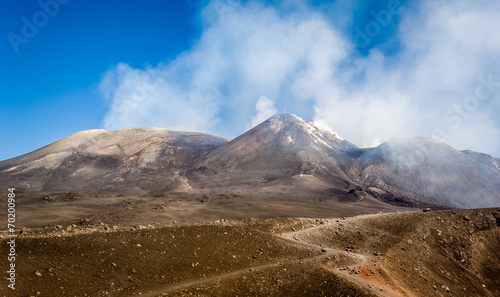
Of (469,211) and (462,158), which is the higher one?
(462,158)

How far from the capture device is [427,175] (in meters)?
89.6

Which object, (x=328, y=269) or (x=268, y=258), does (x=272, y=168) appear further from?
(x=328, y=269)

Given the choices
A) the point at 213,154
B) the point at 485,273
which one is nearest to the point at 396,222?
the point at 485,273

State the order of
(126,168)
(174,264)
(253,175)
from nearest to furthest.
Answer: (174,264) → (253,175) → (126,168)

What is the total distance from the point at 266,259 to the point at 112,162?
9292 centimetres

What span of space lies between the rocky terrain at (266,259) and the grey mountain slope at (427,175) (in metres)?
50.8

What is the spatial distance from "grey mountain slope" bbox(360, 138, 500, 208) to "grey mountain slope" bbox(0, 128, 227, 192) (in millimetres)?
55224

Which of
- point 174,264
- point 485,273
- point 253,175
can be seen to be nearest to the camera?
point 174,264

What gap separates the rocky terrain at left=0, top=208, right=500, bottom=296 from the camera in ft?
43.5

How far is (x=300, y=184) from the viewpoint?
2894 inches

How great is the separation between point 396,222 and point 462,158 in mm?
90932

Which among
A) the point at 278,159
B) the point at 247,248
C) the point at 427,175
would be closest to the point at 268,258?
the point at 247,248

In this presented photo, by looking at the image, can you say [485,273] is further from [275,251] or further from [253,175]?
[253,175]

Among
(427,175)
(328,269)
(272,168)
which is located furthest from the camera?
(427,175)
